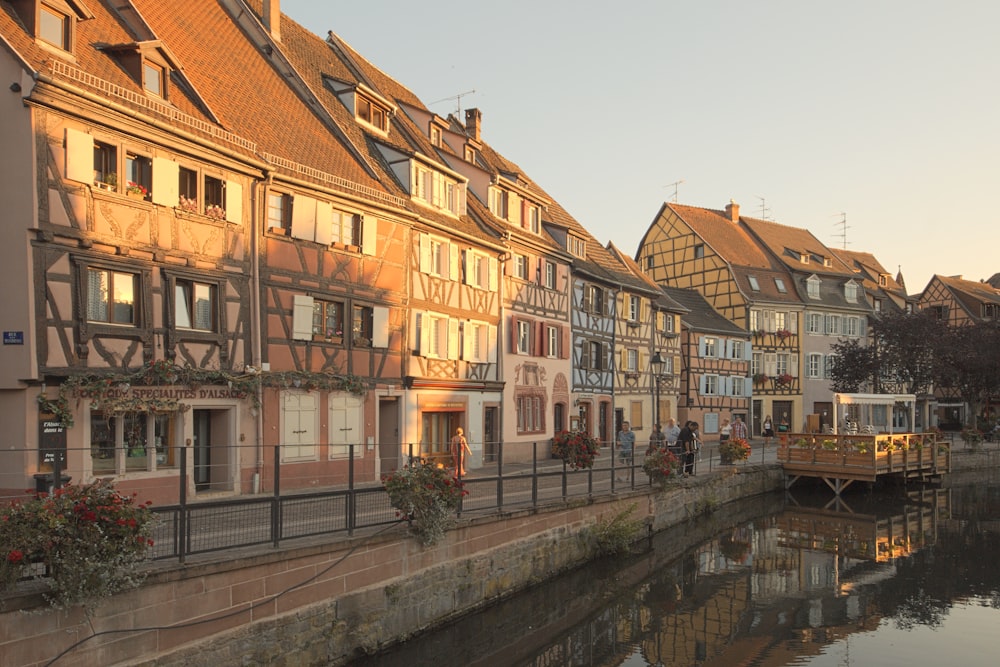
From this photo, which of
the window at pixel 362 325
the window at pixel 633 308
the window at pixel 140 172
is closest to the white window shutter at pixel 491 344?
the window at pixel 362 325

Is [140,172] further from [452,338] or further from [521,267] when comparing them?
[521,267]

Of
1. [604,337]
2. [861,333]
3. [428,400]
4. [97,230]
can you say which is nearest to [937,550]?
[428,400]

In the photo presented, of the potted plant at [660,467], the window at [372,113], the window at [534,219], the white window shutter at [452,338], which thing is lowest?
the potted plant at [660,467]

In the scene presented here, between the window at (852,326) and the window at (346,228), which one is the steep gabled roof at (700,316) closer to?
the window at (852,326)

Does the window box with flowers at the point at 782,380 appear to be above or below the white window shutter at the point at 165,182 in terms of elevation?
below

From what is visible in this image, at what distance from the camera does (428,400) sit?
25.4 m

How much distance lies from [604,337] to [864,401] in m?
11.5

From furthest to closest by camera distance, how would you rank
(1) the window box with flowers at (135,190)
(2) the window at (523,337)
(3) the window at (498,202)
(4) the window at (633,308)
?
(4) the window at (633,308), (2) the window at (523,337), (3) the window at (498,202), (1) the window box with flowers at (135,190)

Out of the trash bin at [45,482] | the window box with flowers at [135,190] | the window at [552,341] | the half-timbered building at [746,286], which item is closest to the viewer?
the trash bin at [45,482]

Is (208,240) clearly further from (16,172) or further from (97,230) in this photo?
(16,172)

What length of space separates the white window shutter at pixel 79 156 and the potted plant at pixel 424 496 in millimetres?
7243

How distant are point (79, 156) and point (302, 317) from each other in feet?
20.4

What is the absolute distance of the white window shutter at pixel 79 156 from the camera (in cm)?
1474

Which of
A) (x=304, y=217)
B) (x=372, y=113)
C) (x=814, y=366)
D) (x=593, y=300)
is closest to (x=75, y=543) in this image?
(x=304, y=217)
